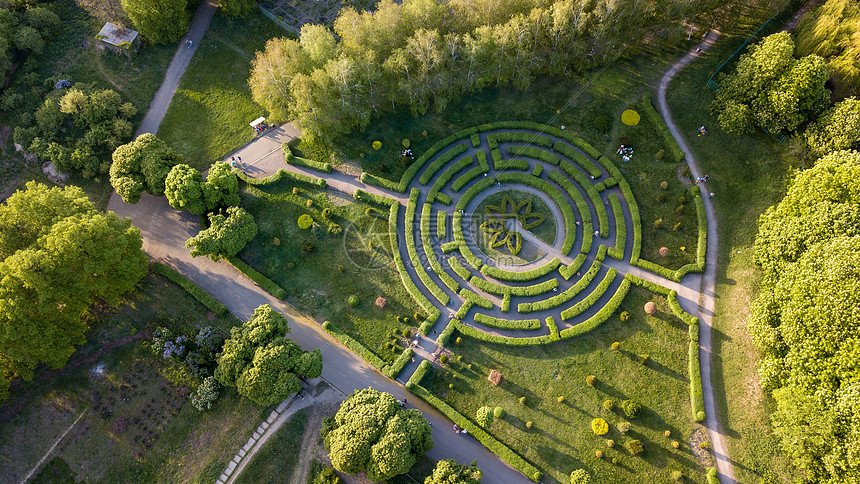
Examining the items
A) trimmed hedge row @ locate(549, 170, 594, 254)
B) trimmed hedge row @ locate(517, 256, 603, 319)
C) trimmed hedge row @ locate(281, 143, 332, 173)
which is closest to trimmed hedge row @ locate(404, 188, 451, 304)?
trimmed hedge row @ locate(517, 256, 603, 319)

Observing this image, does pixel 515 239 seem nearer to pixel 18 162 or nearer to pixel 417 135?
pixel 417 135

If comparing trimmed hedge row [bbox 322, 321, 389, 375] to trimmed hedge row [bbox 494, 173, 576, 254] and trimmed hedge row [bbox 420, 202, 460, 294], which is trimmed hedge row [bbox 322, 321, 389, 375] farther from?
trimmed hedge row [bbox 494, 173, 576, 254]

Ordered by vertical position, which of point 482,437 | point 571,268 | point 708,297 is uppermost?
point 571,268

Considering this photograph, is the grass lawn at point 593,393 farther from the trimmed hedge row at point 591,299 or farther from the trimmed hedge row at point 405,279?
the trimmed hedge row at point 405,279

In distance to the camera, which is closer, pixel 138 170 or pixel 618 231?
pixel 618 231

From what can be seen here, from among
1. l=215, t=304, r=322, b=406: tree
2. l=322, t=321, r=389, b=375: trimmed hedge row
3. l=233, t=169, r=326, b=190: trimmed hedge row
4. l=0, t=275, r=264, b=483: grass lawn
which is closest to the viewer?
l=215, t=304, r=322, b=406: tree

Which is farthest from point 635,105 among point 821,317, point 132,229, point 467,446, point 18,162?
point 18,162

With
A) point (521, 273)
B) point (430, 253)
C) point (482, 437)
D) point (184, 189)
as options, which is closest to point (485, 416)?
point (482, 437)

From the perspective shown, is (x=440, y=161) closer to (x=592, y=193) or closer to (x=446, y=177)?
(x=446, y=177)
